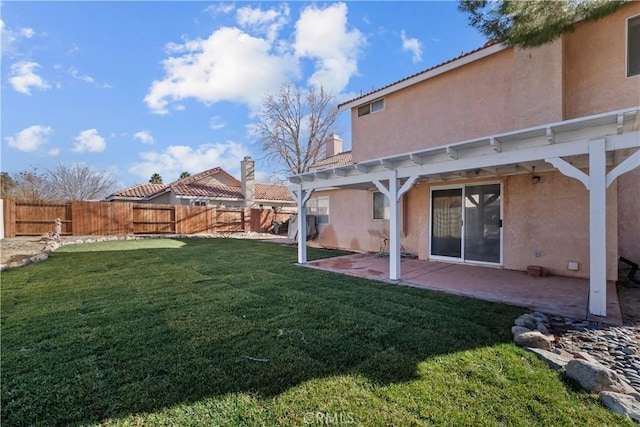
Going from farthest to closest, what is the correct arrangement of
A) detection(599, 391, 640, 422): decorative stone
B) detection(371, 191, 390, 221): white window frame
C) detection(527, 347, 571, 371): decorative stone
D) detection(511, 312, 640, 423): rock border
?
detection(371, 191, 390, 221): white window frame → detection(527, 347, 571, 371): decorative stone → detection(511, 312, 640, 423): rock border → detection(599, 391, 640, 422): decorative stone

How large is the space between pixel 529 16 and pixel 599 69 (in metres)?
3.39

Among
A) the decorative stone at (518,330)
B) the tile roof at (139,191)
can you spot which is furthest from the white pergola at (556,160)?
the tile roof at (139,191)

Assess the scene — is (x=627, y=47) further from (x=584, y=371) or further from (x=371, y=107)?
(x=584, y=371)

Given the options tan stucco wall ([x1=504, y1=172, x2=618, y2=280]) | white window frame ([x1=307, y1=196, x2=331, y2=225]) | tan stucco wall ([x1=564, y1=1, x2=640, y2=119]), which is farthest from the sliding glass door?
white window frame ([x1=307, y1=196, x2=331, y2=225])

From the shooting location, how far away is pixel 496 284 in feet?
20.8

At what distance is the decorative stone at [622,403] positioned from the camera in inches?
93.4

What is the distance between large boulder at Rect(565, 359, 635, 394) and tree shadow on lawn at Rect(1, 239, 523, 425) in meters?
0.87

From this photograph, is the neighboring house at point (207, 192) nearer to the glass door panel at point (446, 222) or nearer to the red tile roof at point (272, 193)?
the red tile roof at point (272, 193)

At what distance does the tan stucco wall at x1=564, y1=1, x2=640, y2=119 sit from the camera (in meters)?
6.55

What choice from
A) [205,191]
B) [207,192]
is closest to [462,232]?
[207,192]

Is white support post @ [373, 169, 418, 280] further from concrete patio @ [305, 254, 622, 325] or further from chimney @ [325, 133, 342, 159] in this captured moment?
chimney @ [325, 133, 342, 159]

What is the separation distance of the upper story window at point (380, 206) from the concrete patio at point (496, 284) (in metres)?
2.38

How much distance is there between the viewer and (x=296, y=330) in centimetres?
393

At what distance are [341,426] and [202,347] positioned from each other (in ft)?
6.37
